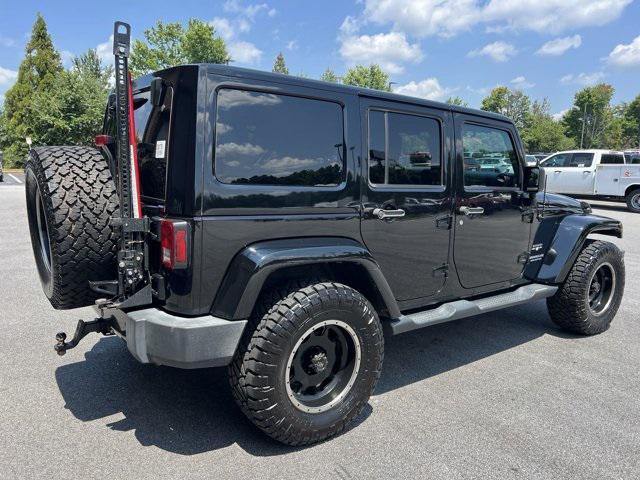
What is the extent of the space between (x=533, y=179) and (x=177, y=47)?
3821cm

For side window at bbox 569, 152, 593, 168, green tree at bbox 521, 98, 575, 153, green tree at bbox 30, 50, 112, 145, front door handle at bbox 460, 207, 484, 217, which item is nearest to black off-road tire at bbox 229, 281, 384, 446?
front door handle at bbox 460, 207, 484, 217

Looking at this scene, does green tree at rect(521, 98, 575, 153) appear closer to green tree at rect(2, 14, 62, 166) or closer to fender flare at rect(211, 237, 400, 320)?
green tree at rect(2, 14, 62, 166)

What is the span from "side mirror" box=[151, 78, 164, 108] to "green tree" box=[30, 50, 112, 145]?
28468mm

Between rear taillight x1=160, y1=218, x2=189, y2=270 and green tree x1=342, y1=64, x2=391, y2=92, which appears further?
green tree x1=342, y1=64, x2=391, y2=92

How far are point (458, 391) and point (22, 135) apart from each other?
4150 cm

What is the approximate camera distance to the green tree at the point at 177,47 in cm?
3581

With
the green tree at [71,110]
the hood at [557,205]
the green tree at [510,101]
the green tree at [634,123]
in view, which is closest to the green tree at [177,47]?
the green tree at [71,110]

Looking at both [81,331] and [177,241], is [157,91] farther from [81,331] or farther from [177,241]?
[81,331]

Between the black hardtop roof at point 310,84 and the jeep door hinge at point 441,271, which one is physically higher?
the black hardtop roof at point 310,84

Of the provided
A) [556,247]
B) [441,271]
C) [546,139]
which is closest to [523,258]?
[556,247]

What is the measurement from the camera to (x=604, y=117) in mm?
63469

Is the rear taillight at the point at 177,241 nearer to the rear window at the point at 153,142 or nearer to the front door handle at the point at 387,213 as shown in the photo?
the rear window at the point at 153,142

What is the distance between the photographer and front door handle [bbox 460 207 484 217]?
364cm

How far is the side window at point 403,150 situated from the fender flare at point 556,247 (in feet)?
4.96
